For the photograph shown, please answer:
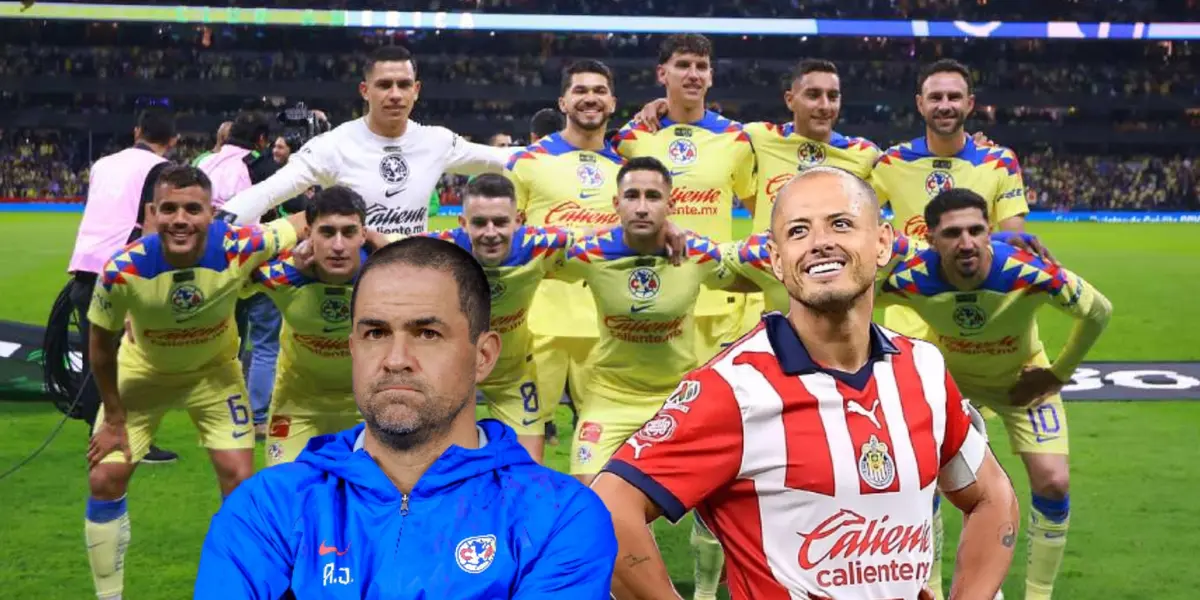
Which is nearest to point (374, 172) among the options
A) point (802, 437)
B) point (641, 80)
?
point (802, 437)

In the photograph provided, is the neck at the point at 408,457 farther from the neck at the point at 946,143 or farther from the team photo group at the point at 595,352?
the neck at the point at 946,143

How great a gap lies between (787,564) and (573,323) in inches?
182

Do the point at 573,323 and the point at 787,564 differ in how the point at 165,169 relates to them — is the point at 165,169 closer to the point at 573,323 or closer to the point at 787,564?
the point at 573,323

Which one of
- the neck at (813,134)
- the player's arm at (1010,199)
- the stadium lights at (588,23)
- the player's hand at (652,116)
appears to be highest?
the stadium lights at (588,23)

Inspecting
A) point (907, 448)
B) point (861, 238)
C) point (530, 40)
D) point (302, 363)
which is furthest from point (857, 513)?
point (530, 40)

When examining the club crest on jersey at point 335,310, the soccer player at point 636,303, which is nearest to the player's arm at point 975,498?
the soccer player at point 636,303

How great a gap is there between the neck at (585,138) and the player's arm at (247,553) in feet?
17.1

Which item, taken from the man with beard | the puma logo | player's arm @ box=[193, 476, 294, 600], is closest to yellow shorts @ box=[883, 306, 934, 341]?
the man with beard

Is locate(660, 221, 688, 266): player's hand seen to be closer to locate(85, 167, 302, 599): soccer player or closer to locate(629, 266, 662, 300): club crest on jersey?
locate(629, 266, 662, 300): club crest on jersey

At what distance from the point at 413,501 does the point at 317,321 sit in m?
3.54

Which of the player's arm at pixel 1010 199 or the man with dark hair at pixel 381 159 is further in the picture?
the player's arm at pixel 1010 199

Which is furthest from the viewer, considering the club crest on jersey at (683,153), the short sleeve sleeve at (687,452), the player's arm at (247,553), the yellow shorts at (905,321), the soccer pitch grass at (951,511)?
the club crest on jersey at (683,153)

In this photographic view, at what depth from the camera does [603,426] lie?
6152 mm

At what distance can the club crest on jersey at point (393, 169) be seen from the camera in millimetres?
6938
